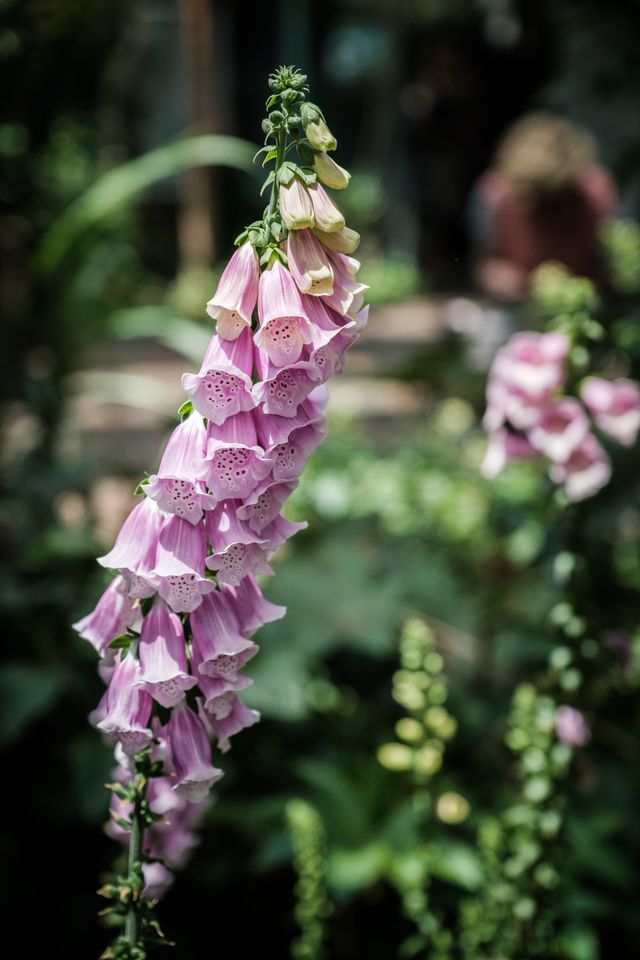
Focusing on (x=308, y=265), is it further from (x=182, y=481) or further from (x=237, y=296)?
(x=182, y=481)

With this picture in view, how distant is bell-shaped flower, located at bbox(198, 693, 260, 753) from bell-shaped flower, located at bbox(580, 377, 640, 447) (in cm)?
91

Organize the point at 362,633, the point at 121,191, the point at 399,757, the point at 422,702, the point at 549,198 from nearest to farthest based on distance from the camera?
the point at 422,702 < the point at 399,757 < the point at 362,633 < the point at 121,191 < the point at 549,198

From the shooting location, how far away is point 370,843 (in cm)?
180

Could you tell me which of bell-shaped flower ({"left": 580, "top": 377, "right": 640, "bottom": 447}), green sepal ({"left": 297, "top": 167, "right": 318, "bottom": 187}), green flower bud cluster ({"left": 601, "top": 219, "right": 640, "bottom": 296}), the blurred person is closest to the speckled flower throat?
green sepal ({"left": 297, "top": 167, "right": 318, "bottom": 187})

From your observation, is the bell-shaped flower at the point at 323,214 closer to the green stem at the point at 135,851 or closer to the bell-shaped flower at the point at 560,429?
the green stem at the point at 135,851

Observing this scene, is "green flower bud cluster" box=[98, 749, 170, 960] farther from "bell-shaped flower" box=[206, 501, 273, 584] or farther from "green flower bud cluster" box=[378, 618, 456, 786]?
"green flower bud cluster" box=[378, 618, 456, 786]

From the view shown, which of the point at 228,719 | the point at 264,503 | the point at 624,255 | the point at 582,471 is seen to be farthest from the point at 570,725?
the point at 624,255

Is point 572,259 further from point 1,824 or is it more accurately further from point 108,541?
point 1,824

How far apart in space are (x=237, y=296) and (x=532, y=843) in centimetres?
91

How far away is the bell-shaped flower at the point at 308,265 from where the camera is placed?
79 cm

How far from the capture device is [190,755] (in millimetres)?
841

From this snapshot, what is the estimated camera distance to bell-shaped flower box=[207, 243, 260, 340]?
790mm

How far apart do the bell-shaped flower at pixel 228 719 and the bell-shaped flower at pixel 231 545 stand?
5.2 inches

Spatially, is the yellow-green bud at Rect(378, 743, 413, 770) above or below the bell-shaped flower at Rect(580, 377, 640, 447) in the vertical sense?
below
